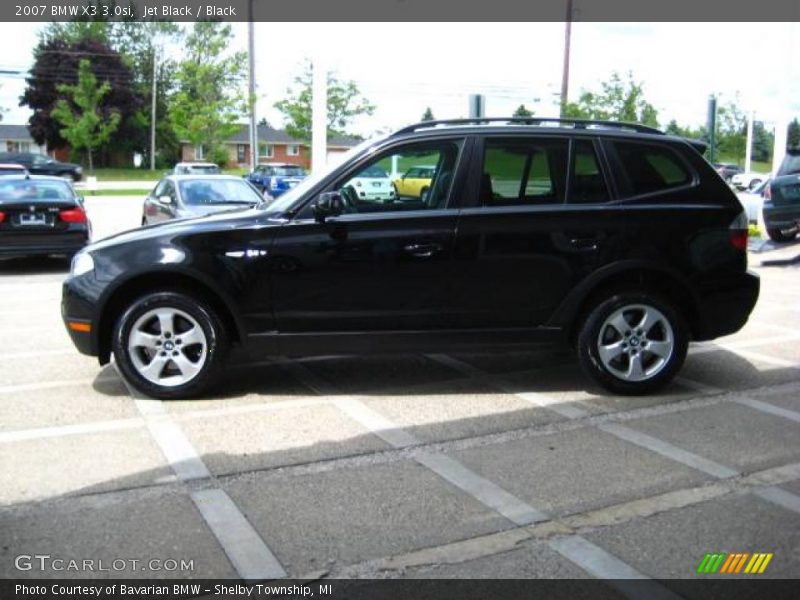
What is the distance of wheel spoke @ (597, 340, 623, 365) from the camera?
18.7 feet

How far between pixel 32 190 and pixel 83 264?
734cm

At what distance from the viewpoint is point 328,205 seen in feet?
17.5

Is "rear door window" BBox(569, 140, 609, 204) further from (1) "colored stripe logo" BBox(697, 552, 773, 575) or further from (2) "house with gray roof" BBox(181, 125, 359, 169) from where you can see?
(2) "house with gray roof" BBox(181, 125, 359, 169)

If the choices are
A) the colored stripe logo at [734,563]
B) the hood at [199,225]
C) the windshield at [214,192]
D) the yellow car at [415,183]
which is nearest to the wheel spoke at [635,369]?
the yellow car at [415,183]

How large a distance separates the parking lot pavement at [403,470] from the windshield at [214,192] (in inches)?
258

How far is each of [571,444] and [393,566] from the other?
1.86 meters

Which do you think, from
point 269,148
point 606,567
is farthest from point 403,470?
point 269,148

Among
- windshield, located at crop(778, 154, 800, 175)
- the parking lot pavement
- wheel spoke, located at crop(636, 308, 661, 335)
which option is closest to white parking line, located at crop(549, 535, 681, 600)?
the parking lot pavement

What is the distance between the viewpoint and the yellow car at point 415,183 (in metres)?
5.68

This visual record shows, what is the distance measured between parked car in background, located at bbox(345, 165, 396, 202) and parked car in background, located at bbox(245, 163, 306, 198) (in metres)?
24.4

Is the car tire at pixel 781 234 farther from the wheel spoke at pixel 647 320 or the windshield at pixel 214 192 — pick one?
the wheel spoke at pixel 647 320

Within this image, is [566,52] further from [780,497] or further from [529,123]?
[780,497]

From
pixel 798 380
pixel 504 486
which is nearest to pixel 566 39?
pixel 798 380

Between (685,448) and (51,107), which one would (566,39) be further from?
(51,107)
